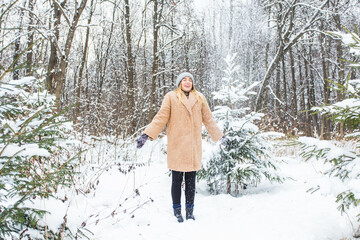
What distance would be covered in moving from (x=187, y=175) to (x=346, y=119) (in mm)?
1751

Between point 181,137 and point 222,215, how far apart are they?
111 centimetres

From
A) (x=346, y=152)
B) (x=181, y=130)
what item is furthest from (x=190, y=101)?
(x=346, y=152)

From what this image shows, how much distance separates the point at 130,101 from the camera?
9641 mm

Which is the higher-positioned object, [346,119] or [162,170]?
[346,119]

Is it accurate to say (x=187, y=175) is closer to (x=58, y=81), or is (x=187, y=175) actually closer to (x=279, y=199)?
(x=279, y=199)

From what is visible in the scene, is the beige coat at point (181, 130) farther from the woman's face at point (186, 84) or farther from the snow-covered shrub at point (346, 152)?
the snow-covered shrub at point (346, 152)

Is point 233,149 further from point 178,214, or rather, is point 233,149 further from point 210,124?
point 178,214

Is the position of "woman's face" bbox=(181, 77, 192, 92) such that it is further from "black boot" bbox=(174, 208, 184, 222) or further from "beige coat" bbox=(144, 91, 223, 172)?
"black boot" bbox=(174, 208, 184, 222)

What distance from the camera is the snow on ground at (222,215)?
214cm

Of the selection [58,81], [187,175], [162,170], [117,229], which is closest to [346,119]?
[187,175]

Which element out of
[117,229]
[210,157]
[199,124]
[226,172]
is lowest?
[117,229]

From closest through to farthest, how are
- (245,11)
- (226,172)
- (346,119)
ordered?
(346,119), (226,172), (245,11)

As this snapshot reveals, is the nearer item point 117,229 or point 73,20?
point 117,229

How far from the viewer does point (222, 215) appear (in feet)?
9.23
